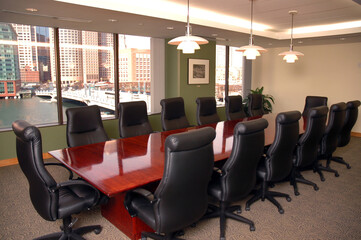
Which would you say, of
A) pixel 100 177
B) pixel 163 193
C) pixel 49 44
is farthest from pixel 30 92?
pixel 163 193

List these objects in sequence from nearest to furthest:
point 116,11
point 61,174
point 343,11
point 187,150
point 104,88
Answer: point 187,150 < point 116,11 < point 61,174 < point 343,11 < point 104,88

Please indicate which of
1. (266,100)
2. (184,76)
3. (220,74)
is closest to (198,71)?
(184,76)

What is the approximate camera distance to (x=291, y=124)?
321 centimetres

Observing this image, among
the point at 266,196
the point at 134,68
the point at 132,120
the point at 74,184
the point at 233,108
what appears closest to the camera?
the point at 74,184

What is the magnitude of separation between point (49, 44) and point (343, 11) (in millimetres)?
5188

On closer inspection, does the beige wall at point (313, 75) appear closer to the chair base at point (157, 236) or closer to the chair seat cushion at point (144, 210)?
the chair base at point (157, 236)

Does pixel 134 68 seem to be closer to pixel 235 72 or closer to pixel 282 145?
pixel 235 72

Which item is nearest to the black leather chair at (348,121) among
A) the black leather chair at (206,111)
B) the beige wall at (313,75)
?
the black leather chair at (206,111)

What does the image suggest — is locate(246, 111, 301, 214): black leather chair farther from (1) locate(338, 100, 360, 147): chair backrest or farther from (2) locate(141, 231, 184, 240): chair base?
(1) locate(338, 100, 360, 147): chair backrest

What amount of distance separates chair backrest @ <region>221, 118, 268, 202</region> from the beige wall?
605 centimetres

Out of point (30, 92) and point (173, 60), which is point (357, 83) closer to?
point (173, 60)

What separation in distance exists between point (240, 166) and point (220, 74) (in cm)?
632

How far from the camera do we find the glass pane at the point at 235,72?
890 cm

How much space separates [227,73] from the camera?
884cm
